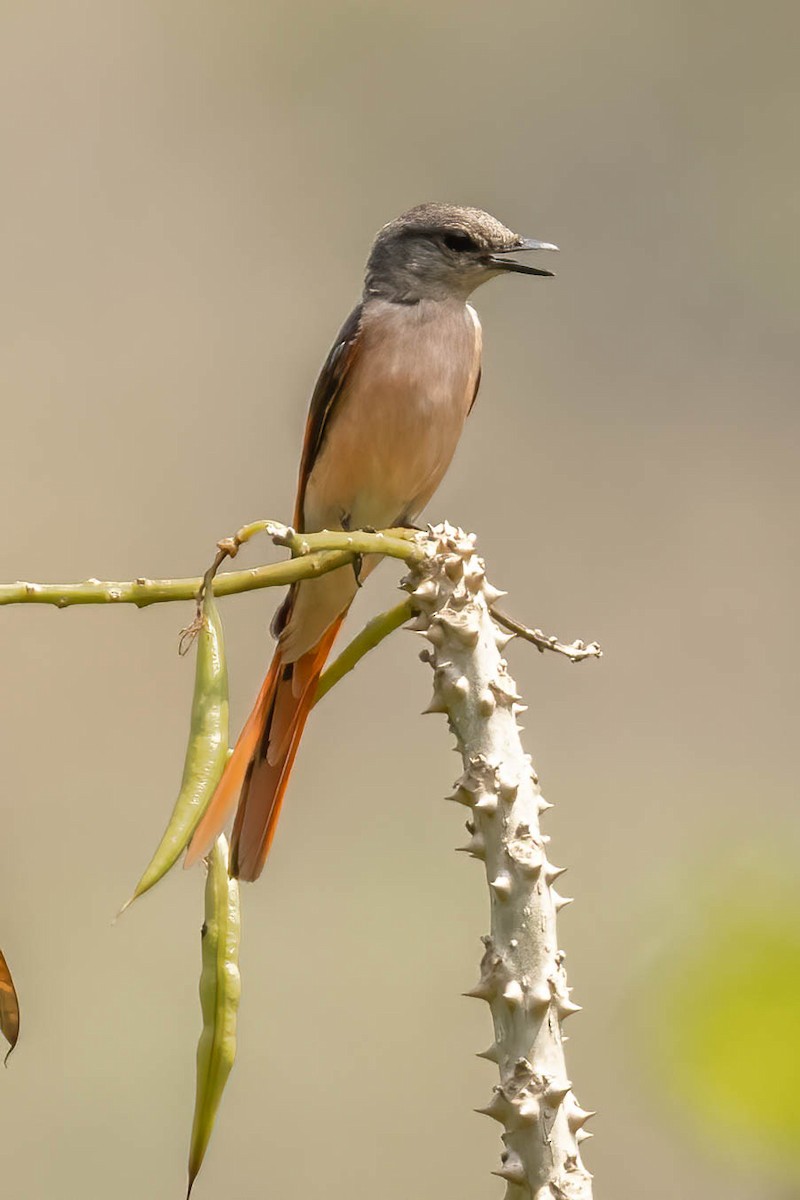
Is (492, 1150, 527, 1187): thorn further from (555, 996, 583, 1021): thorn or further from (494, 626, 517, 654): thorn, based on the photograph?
(494, 626, 517, 654): thorn

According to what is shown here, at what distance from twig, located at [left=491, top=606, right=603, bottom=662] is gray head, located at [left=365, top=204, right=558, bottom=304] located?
1.15 meters

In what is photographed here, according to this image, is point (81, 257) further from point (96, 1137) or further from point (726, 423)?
point (96, 1137)

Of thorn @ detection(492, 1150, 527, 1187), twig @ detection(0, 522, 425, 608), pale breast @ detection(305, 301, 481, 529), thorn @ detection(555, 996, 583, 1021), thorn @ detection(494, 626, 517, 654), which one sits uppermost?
pale breast @ detection(305, 301, 481, 529)

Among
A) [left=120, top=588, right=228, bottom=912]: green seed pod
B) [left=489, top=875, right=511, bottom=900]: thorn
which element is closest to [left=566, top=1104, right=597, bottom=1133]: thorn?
[left=489, top=875, right=511, bottom=900]: thorn

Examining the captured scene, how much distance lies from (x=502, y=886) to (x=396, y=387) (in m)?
1.39

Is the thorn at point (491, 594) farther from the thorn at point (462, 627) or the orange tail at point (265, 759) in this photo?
the orange tail at point (265, 759)

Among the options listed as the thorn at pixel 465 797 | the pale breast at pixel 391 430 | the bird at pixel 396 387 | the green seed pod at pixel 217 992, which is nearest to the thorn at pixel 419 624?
the thorn at pixel 465 797

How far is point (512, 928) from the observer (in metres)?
1.06

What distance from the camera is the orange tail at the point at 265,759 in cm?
150

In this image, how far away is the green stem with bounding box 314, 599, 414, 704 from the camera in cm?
122

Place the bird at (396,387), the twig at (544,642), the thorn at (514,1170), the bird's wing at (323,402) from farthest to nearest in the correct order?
the bird's wing at (323,402) → the bird at (396,387) → the twig at (544,642) → the thorn at (514,1170)

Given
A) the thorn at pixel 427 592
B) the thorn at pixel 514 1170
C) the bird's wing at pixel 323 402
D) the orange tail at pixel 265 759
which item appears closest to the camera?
the thorn at pixel 514 1170

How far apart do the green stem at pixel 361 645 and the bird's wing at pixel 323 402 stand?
1.19 meters

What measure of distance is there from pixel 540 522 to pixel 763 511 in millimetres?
1250
